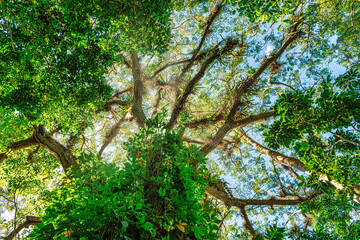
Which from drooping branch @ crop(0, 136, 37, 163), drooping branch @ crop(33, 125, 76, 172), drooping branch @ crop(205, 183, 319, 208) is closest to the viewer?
drooping branch @ crop(33, 125, 76, 172)

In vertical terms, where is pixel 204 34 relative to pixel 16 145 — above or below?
above

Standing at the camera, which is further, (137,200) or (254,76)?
(254,76)

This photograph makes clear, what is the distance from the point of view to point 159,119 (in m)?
3.29

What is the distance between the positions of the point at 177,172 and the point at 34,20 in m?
3.67

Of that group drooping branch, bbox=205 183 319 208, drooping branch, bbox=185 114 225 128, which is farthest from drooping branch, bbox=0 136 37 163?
drooping branch, bbox=205 183 319 208

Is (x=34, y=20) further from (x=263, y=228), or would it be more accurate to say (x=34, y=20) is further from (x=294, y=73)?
(x=263, y=228)

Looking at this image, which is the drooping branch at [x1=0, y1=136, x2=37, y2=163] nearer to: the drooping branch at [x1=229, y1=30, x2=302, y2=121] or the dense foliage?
the dense foliage

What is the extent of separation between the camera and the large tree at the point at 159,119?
6.48ft

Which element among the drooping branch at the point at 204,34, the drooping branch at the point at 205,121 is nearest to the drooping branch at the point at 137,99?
the drooping branch at the point at 204,34

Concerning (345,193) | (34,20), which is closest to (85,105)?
(34,20)

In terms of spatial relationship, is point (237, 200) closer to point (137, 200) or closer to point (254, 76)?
point (254, 76)

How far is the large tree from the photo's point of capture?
6.48 feet

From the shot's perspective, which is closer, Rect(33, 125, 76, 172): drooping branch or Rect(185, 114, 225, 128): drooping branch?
Rect(33, 125, 76, 172): drooping branch

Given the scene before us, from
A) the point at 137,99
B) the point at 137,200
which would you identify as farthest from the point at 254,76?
the point at 137,200
